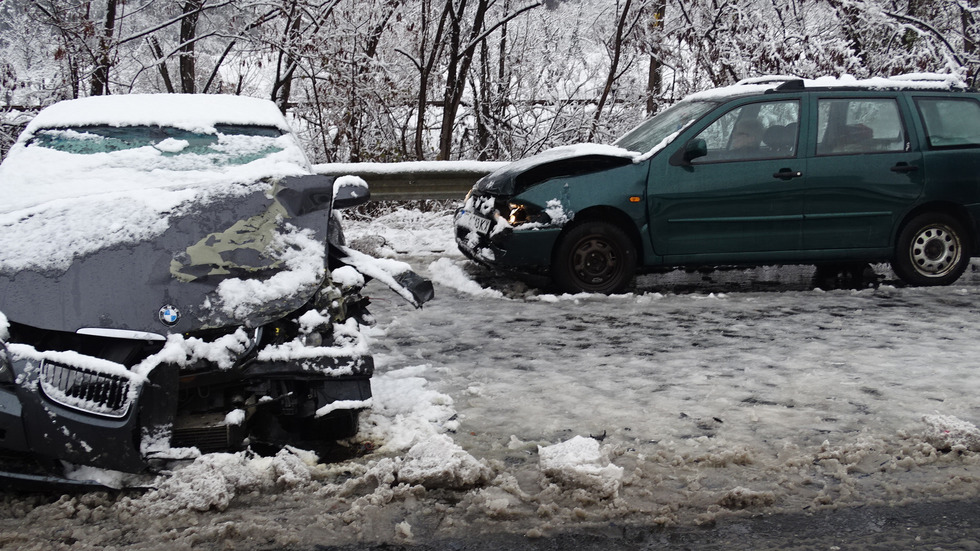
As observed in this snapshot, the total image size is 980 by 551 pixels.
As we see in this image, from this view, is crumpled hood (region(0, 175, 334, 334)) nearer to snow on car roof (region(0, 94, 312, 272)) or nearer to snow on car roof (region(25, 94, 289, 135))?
snow on car roof (region(0, 94, 312, 272))

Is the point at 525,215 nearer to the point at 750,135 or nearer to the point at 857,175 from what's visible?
the point at 750,135

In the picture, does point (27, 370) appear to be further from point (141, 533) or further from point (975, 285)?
point (975, 285)

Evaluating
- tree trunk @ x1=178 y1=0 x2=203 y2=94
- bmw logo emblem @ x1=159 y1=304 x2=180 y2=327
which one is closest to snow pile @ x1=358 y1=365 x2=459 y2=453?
bmw logo emblem @ x1=159 y1=304 x2=180 y2=327

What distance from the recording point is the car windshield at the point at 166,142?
482 centimetres

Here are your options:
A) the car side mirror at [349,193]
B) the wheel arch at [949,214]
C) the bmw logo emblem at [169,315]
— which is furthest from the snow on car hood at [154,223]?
the wheel arch at [949,214]

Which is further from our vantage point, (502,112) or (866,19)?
(502,112)

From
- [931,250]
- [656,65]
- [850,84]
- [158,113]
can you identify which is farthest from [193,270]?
[656,65]

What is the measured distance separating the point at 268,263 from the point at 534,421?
1470mm

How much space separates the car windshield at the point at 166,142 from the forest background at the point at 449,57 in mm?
6790

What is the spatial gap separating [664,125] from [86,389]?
578cm

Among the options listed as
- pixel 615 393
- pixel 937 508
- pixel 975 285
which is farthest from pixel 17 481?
pixel 975 285

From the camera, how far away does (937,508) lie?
10.7 feet

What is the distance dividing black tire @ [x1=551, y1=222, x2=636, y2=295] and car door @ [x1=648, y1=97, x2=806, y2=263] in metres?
0.29

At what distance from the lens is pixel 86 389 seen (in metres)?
3.22
